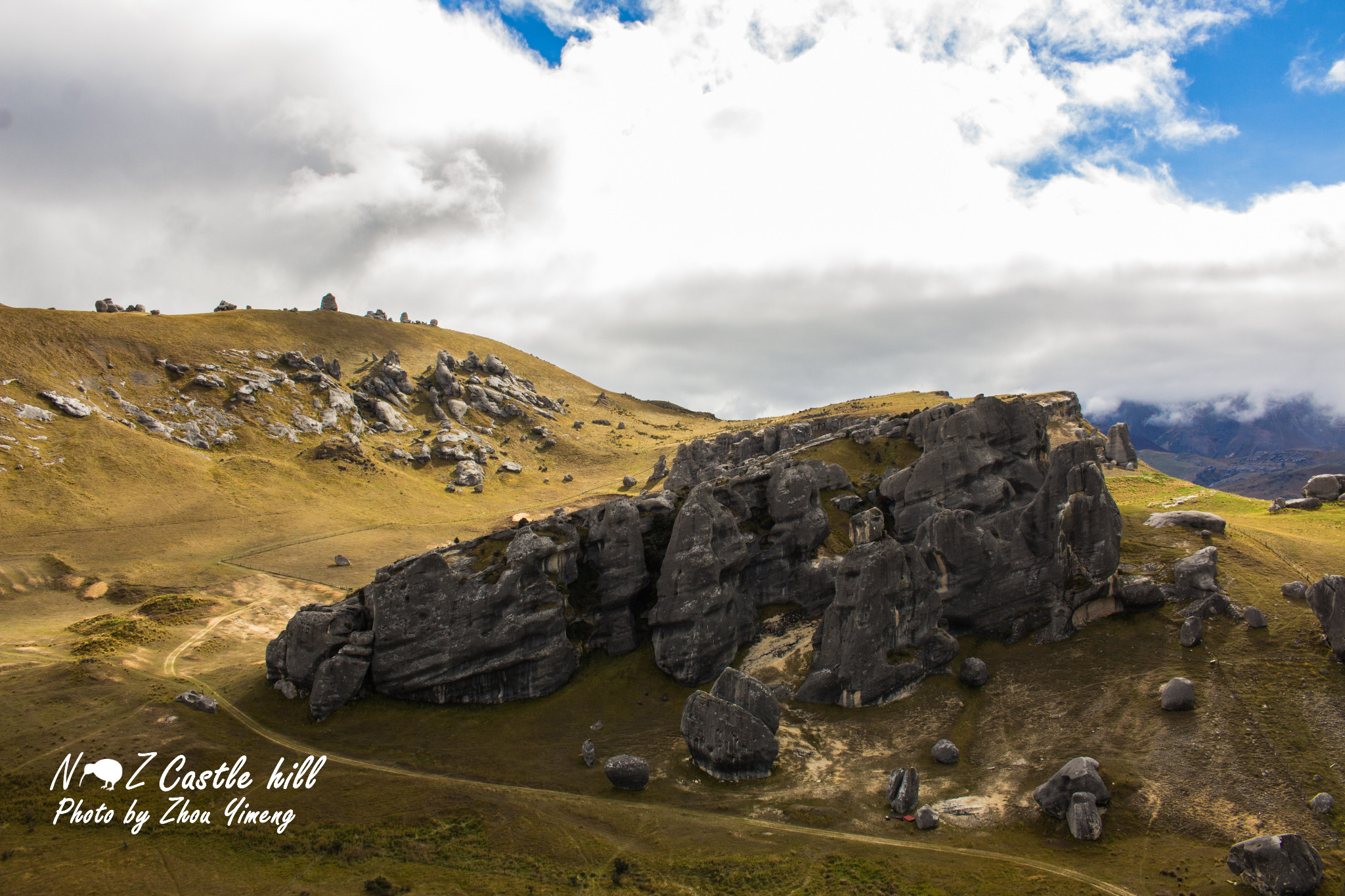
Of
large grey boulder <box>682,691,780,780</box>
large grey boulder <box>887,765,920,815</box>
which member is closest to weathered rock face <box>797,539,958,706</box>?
large grey boulder <box>682,691,780,780</box>

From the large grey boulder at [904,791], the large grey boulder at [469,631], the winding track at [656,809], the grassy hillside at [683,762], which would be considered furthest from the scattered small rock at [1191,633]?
the large grey boulder at [469,631]

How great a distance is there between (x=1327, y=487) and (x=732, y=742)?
291 feet

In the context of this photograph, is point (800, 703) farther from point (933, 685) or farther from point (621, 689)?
point (621, 689)

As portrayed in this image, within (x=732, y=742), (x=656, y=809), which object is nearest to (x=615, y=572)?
(x=732, y=742)

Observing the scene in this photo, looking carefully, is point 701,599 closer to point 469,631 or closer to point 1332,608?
point 469,631

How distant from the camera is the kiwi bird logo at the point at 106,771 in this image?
45.5 m

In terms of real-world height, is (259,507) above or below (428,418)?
below

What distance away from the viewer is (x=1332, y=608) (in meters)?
45.7

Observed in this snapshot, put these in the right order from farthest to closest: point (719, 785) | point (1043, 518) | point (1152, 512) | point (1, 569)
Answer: point (1, 569) < point (1152, 512) < point (1043, 518) < point (719, 785)

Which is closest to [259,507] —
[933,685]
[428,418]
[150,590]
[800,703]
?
[150,590]

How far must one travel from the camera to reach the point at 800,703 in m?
56.4

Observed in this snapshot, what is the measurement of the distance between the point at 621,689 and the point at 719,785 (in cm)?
1783

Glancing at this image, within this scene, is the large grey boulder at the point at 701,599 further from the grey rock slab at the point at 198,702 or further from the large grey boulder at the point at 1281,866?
the large grey boulder at the point at 1281,866

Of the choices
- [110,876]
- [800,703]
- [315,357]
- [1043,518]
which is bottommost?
[110,876]
